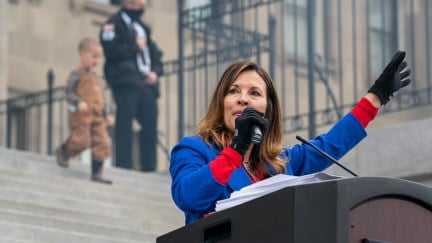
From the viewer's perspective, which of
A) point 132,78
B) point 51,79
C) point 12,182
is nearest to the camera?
point 12,182

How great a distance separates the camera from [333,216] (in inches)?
193

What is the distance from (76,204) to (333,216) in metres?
6.61

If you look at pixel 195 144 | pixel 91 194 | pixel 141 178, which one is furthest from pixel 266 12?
pixel 195 144

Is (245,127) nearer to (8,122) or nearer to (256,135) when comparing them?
(256,135)

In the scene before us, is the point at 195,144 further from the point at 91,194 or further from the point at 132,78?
the point at 132,78

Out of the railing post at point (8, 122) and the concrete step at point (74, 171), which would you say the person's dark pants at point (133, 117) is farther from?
the railing post at point (8, 122)

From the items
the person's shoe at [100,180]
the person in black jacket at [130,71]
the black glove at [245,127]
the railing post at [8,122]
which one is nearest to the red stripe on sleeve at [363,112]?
the black glove at [245,127]

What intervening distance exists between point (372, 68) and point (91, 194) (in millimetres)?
5147

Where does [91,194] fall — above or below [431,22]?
below

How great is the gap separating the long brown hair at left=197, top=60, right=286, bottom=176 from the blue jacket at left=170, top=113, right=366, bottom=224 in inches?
1.9

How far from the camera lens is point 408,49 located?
1606 centimetres

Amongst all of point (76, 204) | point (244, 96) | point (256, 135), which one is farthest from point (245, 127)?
point (76, 204)

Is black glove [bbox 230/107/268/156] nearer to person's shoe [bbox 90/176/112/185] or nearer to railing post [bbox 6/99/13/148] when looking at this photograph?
person's shoe [bbox 90/176/112/185]

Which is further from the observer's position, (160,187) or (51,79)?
(51,79)
